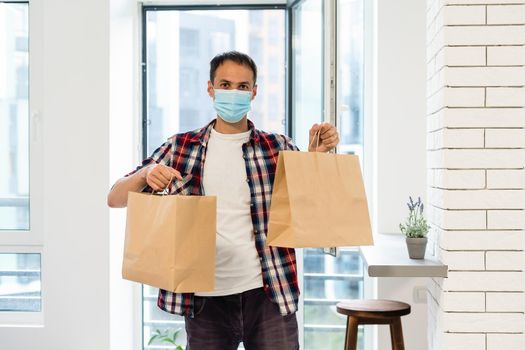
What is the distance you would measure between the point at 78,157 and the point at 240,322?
168 centimetres

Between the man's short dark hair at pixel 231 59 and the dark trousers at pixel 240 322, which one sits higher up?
the man's short dark hair at pixel 231 59

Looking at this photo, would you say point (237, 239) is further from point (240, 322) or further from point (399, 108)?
point (399, 108)

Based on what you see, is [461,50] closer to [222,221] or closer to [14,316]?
[222,221]

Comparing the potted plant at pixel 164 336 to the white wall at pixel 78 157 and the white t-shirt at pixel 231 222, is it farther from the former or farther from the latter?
the white t-shirt at pixel 231 222

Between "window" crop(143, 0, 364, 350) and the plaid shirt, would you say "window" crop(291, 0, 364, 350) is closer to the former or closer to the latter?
"window" crop(143, 0, 364, 350)

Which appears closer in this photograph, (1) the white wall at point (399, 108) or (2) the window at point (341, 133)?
(1) the white wall at point (399, 108)

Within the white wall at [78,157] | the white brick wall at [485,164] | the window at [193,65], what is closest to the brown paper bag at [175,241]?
the white brick wall at [485,164]

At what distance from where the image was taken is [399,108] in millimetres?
3287

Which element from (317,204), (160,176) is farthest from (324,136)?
(160,176)

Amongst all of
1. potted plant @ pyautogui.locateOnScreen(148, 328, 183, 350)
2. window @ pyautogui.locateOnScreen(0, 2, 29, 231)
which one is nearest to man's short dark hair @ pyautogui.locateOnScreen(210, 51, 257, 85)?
window @ pyautogui.locateOnScreen(0, 2, 29, 231)

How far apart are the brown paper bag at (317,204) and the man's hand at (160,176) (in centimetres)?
24

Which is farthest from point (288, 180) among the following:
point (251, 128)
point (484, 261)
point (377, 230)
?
point (377, 230)

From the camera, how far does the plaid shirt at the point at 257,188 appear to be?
5.97 feet

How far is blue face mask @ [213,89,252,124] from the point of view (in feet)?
6.15
